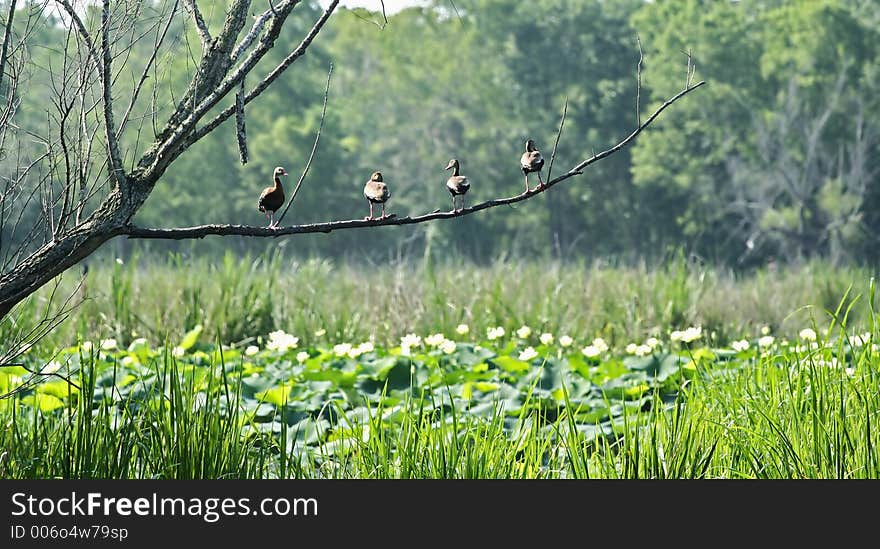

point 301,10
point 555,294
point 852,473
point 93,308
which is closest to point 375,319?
point 555,294

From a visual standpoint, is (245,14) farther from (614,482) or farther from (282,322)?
(282,322)

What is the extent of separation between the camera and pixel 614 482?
257cm

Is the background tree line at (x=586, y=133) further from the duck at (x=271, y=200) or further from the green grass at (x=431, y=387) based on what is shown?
the duck at (x=271, y=200)

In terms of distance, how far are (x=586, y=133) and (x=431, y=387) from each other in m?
30.3

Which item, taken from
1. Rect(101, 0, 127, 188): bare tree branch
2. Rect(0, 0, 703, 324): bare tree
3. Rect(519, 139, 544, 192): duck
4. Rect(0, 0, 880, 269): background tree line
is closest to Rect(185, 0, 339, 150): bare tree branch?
Rect(0, 0, 703, 324): bare tree

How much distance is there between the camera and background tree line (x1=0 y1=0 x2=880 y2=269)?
28.2 meters

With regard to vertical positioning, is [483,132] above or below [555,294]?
above

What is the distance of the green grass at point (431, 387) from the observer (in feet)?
9.55

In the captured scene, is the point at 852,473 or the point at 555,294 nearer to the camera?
the point at 852,473

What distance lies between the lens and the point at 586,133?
32781 mm

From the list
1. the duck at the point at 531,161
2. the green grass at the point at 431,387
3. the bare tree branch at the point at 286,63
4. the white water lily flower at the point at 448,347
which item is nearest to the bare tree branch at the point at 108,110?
the bare tree branch at the point at 286,63

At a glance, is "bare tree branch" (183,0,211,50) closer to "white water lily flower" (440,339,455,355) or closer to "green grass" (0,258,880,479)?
"green grass" (0,258,880,479)

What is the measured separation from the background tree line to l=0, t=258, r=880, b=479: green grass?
1827 cm

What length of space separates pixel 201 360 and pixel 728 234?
88.0 feet
